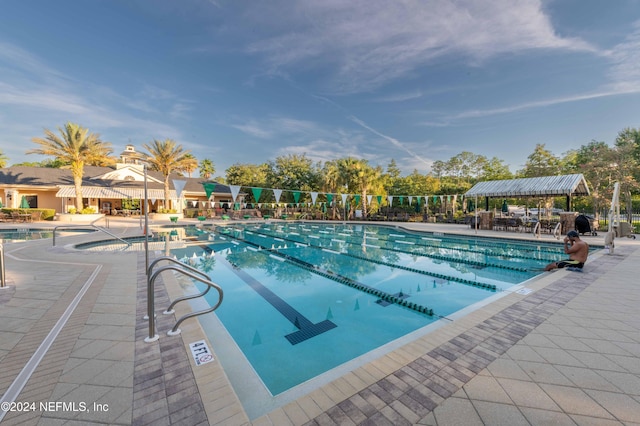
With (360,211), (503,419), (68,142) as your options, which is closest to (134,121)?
(68,142)

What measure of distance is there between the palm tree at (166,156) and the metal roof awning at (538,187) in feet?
83.3

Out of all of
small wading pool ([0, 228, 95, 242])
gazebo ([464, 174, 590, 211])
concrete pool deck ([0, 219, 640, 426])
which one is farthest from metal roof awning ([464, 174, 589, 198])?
small wading pool ([0, 228, 95, 242])

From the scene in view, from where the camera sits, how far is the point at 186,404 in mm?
2039

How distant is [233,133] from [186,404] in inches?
1254

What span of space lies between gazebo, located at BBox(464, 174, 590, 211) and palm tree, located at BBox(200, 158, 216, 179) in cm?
3664

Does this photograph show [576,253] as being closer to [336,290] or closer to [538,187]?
[336,290]

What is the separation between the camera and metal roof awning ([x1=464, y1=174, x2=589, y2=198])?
14.2m

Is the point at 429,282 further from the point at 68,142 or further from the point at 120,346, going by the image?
the point at 68,142

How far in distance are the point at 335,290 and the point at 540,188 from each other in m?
16.1

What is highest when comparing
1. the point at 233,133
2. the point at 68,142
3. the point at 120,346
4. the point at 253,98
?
the point at 253,98

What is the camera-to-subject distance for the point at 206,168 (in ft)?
132

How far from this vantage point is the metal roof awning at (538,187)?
14243 mm

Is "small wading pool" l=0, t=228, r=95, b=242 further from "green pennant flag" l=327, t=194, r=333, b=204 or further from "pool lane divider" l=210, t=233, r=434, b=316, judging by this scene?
"green pennant flag" l=327, t=194, r=333, b=204

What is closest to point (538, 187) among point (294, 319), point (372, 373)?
point (294, 319)
